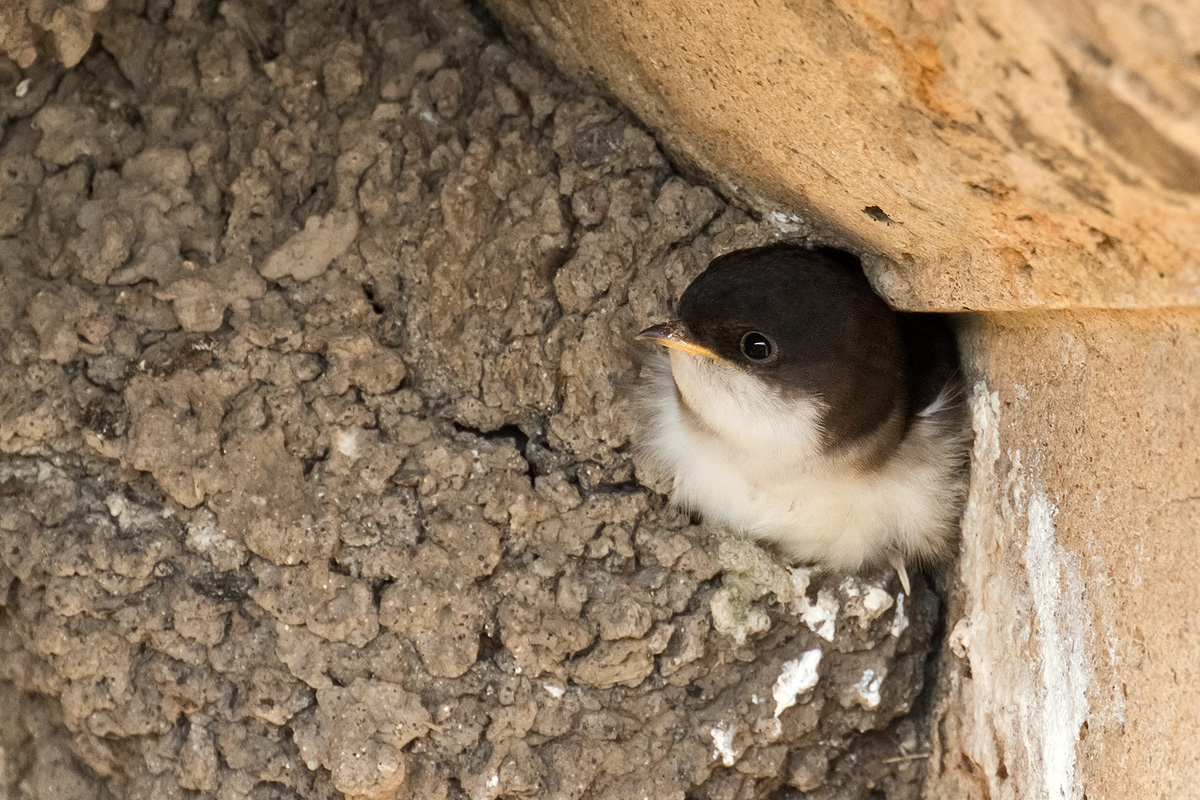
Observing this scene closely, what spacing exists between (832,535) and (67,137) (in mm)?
2002

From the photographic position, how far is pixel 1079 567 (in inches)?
88.0

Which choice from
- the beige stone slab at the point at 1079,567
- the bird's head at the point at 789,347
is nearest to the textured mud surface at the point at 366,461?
the bird's head at the point at 789,347

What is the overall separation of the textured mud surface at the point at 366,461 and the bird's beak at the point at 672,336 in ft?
0.74

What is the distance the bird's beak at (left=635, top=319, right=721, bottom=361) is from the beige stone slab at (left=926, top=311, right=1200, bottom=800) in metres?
0.61

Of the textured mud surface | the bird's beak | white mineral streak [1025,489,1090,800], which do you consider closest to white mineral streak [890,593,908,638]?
the textured mud surface

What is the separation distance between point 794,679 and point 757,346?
79 centimetres

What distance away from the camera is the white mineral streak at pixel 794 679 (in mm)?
2945

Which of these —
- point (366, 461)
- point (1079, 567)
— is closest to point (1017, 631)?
point (1079, 567)

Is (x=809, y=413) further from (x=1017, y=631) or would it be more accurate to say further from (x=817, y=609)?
(x=1017, y=631)

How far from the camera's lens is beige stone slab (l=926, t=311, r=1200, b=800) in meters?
1.89

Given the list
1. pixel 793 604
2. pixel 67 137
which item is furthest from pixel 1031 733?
→ pixel 67 137

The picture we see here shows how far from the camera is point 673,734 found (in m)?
2.94

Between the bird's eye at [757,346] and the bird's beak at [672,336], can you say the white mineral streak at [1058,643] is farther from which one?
the bird's beak at [672,336]

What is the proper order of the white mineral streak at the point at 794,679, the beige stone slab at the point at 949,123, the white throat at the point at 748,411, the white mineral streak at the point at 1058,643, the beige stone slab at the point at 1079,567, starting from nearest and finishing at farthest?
the beige stone slab at the point at 949,123
the beige stone slab at the point at 1079,567
the white mineral streak at the point at 1058,643
the white throat at the point at 748,411
the white mineral streak at the point at 794,679
